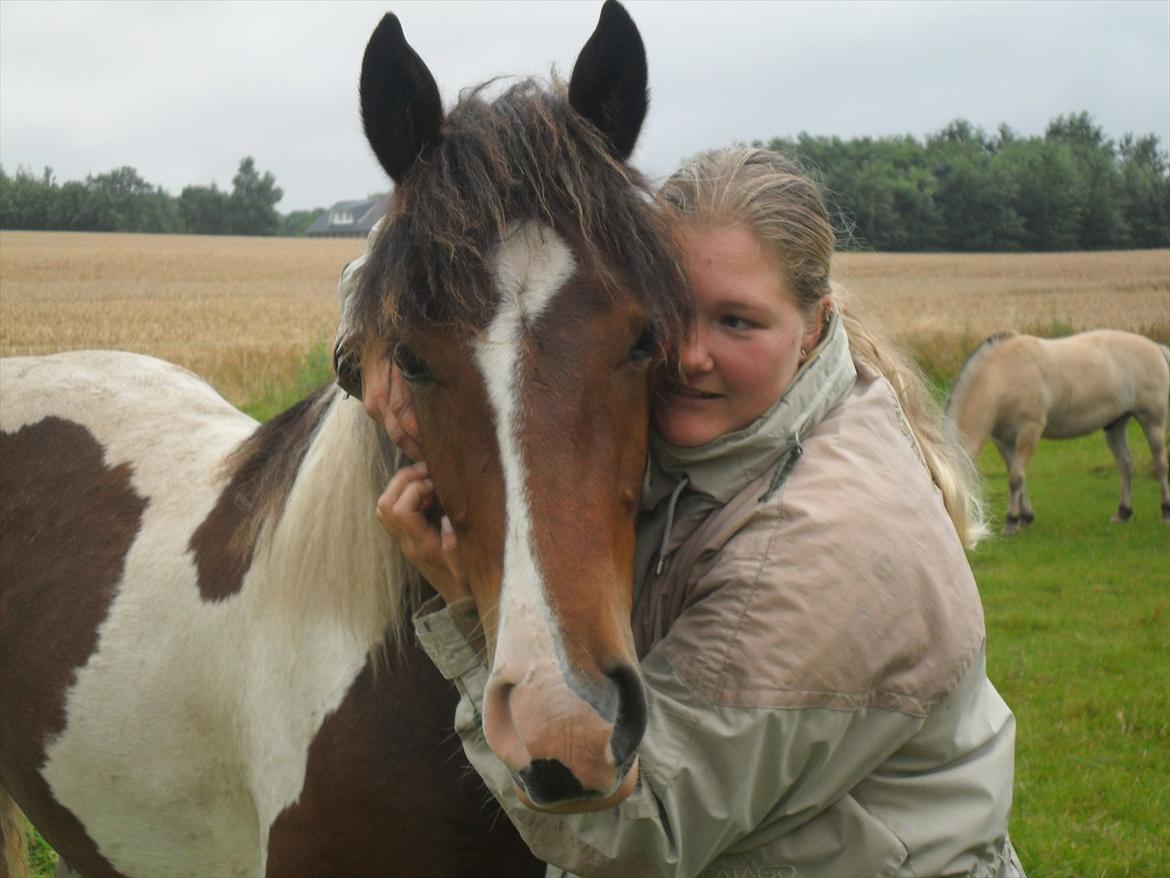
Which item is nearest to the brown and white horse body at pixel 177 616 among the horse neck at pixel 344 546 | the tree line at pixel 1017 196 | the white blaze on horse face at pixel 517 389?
the horse neck at pixel 344 546

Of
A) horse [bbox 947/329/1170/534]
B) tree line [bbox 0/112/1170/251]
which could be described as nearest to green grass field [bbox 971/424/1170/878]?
horse [bbox 947/329/1170/534]

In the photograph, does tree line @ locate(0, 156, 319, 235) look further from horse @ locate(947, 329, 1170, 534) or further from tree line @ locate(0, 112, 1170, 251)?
horse @ locate(947, 329, 1170, 534)

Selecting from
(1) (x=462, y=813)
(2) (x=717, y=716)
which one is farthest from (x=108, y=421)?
(2) (x=717, y=716)

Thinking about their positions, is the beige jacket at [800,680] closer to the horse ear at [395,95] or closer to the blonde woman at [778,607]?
the blonde woman at [778,607]

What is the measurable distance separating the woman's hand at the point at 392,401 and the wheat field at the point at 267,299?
44.8 inches

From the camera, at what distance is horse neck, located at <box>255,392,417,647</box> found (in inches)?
87.4

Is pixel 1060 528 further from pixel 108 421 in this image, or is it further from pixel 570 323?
pixel 570 323

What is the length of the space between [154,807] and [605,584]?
1.69 meters

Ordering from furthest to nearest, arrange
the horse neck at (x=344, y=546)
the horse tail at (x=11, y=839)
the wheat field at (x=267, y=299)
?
1. the wheat field at (x=267, y=299)
2. the horse tail at (x=11, y=839)
3. the horse neck at (x=344, y=546)

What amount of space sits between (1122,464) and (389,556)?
11.1 meters

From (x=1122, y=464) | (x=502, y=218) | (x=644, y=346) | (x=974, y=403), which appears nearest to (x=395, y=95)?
(x=502, y=218)

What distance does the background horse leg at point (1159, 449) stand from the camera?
11562mm

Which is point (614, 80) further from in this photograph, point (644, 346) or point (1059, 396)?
point (1059, 396)

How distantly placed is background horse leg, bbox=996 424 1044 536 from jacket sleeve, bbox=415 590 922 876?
31.7ft
